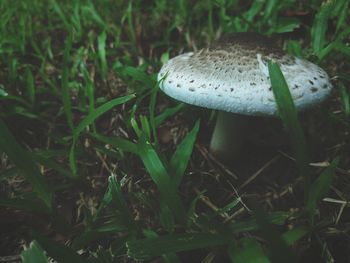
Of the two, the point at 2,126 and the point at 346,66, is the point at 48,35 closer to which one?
the point at 2,126

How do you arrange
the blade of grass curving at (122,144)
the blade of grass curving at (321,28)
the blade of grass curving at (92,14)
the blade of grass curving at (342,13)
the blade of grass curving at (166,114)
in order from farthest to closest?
the blade of grass curving at (92,14) → the blade of grass curving at (342,13) → the blade of grass curving at (321,28) → the blade of grass curving at (166,114) → the blade of grass curving at (122,144)

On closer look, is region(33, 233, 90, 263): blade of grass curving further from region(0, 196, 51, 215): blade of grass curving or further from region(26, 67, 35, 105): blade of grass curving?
region(26, 67, 35, 105): blade of grass curving

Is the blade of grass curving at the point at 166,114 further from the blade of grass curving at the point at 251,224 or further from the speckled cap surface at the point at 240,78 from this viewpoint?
the blade of grass curving at the point at 251,224

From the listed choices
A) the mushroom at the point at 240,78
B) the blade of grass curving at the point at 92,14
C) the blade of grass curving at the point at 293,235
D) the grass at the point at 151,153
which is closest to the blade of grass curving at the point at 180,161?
the grass at the point at 151,153

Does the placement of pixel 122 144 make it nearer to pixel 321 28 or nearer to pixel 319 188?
pixel 319 188

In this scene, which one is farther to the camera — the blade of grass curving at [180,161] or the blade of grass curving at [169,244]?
the blade of grass curving at [180,161]

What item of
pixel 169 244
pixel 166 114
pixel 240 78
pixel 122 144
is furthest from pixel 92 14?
pixel 169 244
